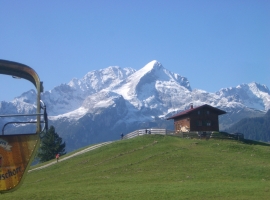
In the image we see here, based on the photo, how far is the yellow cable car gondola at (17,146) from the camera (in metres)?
7.71

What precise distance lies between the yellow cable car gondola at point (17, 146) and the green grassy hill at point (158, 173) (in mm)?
18638

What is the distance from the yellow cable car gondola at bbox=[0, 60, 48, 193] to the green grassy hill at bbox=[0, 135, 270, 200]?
18.6 m

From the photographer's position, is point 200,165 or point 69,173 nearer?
point 200,165

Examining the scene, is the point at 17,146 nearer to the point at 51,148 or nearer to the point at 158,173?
the point at 158,173

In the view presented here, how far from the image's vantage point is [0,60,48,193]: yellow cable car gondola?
771 centimetres

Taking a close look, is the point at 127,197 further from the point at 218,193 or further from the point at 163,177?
the point at 163,177

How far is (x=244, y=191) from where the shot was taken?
28.3m

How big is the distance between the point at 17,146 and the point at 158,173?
32543 mm

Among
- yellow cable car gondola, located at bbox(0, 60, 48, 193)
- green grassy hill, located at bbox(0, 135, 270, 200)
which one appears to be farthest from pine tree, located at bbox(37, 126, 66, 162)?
yellow cable car gondola, located at bbox(0, 60, 48, 193)

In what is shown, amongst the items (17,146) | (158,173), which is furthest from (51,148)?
(17,146)

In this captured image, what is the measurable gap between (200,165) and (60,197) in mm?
19243

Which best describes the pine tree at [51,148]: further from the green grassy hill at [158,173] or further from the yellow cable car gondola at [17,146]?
the yellow cable car gondola at [17,146]

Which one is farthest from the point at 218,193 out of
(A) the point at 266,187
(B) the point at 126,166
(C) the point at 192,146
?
(C) the point at 192,146

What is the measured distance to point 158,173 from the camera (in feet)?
130
